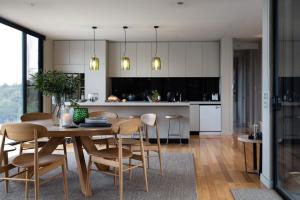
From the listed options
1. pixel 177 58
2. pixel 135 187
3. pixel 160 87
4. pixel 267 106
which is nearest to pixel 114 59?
pixel 160 87

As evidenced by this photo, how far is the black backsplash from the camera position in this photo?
30.3 feet

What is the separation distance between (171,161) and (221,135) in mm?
3445

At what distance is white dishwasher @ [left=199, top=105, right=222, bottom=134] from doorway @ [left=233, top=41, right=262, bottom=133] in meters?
1.15

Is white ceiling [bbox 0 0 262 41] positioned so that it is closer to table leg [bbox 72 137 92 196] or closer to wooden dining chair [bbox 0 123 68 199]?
table leg [bbox 72 137 92 196]

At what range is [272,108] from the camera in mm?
3809

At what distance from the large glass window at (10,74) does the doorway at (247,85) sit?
562 centimetres

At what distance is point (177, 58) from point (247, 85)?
3.39 m

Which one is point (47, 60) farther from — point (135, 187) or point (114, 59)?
point (135, 187)

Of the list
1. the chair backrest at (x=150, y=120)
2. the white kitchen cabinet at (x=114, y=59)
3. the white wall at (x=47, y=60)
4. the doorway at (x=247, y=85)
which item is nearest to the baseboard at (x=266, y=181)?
the chair backrest at (x=150, y=120)

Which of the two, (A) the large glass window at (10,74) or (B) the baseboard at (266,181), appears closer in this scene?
(B) the baseboard at (266,181)

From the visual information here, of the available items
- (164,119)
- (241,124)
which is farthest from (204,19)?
(241,124)

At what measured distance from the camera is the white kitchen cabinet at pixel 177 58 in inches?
346

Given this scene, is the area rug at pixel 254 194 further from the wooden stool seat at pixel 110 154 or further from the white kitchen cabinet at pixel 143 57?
the white kitchen cabinet at pixel 143 57

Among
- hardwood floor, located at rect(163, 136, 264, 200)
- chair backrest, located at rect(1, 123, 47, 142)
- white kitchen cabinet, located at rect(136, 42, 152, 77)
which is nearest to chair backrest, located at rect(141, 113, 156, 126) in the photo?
hardwood floor, located at rect(163, 136, 264, 200)
